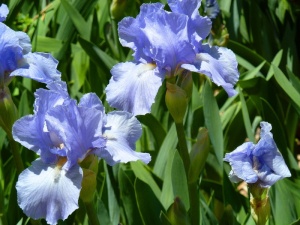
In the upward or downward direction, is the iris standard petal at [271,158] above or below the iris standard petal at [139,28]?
below

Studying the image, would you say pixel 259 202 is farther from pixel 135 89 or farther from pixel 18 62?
pixel 18 62

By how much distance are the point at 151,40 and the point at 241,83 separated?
836mm

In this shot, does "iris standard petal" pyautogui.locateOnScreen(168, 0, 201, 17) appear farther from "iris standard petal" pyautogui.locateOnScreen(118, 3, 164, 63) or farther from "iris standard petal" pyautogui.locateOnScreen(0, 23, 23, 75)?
"iris standard petal" pyautogui.locateOnScreen(0, 23, 23, 75)

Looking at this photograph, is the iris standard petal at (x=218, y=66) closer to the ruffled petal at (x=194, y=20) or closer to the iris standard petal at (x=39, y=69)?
the ruffled petal at (x=194, y=20)

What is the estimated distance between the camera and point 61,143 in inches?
40.5

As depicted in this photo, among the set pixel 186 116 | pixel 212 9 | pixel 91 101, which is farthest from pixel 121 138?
pixel 212 9

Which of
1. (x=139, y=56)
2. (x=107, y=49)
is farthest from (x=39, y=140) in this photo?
(x=107, y=49)

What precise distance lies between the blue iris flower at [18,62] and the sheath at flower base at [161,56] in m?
0.14

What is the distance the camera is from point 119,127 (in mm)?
1062

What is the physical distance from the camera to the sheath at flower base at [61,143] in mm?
967

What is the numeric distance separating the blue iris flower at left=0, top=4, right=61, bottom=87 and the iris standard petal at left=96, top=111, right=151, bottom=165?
18cm

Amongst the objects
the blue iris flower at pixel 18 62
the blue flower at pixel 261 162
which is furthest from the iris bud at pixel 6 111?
the blue flower at pixel 261 162

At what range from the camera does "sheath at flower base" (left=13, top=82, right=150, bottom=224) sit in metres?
0.97

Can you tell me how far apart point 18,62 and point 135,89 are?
231mm
